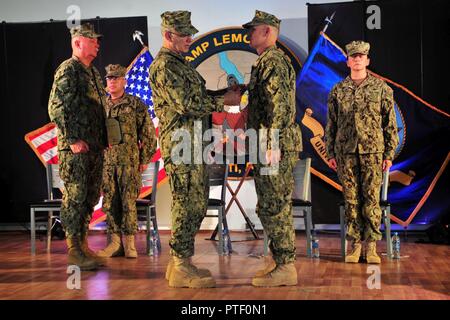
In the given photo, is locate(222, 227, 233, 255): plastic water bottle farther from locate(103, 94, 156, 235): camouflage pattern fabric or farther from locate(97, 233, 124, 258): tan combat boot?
locate(97, 233, 124, 258): tan combat boot

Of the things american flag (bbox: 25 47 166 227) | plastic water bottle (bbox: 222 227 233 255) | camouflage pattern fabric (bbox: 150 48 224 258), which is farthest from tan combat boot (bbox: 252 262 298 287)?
american flag (bbox: 25 47 166 227)

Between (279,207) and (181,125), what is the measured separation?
86 centimetres

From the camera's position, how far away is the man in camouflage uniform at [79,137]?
560cm

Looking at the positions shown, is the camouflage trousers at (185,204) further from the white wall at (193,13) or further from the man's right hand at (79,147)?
the white wall at (193,13)

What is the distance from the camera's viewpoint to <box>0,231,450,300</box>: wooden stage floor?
454 cm

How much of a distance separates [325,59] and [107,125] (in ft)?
10.8

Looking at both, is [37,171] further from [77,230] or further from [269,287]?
[269,287]

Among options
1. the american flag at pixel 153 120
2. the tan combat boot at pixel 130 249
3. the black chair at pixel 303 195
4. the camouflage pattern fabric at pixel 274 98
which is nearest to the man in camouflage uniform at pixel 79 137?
the tan combat boot at pixel 130 249

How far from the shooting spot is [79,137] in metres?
A: 5.60

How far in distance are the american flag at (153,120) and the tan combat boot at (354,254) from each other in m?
3.30

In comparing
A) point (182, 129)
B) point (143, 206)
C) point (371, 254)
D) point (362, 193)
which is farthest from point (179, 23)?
point (371, 254)

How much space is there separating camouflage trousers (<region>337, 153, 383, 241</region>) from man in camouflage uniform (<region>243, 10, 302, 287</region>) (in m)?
1.30

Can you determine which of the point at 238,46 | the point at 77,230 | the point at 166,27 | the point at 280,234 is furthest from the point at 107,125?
the point at 238,46

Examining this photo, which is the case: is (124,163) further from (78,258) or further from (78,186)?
(78,258)
